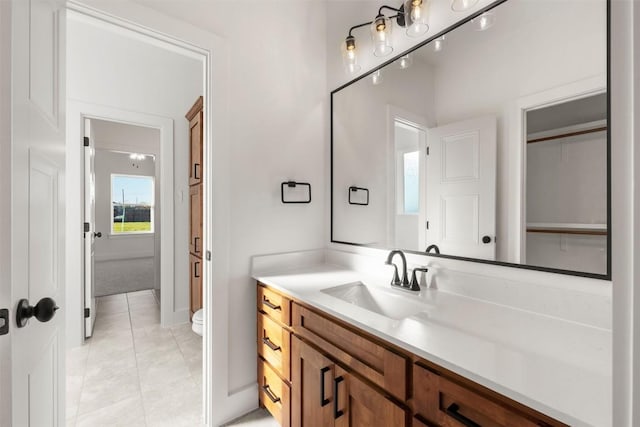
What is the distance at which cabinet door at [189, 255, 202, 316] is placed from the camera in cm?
283

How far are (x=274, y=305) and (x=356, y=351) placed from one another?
2.04 ft

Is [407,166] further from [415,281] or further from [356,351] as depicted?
[356,351]

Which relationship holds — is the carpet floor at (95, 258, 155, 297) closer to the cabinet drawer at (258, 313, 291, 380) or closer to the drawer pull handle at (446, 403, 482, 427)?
the cabinet drawer at (258, 313, 291, 380)

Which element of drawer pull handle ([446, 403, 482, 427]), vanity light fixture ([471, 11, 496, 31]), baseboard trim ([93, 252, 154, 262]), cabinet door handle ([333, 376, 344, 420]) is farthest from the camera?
baseboard trim ([93, 252, 154, 262])

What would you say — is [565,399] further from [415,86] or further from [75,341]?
[75,341]

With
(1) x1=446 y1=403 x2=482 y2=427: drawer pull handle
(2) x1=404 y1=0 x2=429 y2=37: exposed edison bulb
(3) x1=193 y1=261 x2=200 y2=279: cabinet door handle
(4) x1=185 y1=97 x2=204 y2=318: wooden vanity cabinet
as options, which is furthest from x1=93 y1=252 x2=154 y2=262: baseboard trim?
(1) x1=446 y1=403 x2=482 y2=427: drawer pull handle

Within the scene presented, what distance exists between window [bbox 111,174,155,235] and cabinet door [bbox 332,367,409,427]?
6.67 meters

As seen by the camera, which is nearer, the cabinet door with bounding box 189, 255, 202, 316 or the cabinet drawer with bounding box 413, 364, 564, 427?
the cabinet drawer with bounding box 413, 364, 564, 427

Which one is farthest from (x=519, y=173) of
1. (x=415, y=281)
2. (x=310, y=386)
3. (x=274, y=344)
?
(x=274, y=344)

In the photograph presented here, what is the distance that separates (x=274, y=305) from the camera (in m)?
1.55

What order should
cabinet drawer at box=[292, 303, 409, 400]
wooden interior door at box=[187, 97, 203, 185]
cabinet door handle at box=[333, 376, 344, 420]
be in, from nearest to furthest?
cabinet drawer at box=[292, 303, 409, 400]
cabinet door handle at box=[333, 376, 344, 420]
wooden interior door at box=[187, 97, 203, 185]

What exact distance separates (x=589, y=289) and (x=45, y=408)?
5.95 feet

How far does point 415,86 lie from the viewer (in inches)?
60.4
